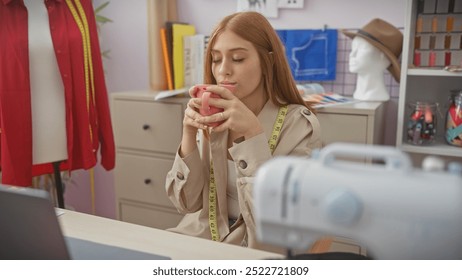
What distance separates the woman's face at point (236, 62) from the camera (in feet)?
4.25

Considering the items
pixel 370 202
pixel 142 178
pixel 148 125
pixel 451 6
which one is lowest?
pixel 142 178

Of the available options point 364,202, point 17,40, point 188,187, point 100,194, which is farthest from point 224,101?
point 100,194

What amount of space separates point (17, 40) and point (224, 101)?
1.04 metres

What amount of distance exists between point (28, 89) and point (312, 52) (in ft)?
4.66

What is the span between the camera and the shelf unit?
6.49 feet

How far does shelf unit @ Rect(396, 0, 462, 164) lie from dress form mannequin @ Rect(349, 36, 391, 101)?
127 mm

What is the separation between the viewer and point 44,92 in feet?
6.09

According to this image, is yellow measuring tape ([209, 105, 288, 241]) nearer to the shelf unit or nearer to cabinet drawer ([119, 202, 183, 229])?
the shelf unit

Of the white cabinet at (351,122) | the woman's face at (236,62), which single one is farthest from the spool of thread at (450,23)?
the woman's face at (236,62)

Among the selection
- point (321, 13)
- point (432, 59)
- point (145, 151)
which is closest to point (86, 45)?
point (145, 151)

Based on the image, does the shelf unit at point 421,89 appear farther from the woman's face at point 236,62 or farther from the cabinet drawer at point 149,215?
the cabinet drawer at point 149,215

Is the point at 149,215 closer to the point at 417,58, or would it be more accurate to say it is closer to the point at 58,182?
the point at 58,182

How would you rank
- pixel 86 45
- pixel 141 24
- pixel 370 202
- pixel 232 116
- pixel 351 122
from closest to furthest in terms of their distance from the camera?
1. pixel 370 202
2. pixel 232 116
3. pixel 86 45
4. pixel 351 122
5. pixel 141 24
